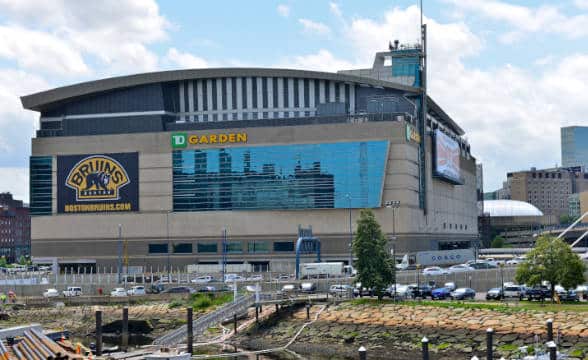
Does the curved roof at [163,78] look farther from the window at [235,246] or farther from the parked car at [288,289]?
the parked car at [288,289]

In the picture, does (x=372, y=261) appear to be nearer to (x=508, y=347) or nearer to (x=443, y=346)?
(x=443, y=346)

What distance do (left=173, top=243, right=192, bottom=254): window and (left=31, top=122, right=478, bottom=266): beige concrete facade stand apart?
2.04 feet

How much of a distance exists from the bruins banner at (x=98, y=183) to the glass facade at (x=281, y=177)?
24.0 ft

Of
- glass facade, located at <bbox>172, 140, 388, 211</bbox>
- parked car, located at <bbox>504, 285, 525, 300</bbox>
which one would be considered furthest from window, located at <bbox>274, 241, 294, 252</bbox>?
parked car, located at <bbox>504, 285, 525, 300</bbox>

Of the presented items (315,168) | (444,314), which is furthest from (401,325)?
(315,168)

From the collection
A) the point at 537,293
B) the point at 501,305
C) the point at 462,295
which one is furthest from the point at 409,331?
the point at 537,293

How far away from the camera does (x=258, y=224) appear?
14662 cm

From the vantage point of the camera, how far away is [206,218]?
488 feet

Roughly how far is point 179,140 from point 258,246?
2045cm

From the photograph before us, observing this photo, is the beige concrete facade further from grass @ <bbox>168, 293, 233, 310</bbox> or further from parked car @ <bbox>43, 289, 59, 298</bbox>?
grass @ <bbox>168, 293, 233, 310</bbox>

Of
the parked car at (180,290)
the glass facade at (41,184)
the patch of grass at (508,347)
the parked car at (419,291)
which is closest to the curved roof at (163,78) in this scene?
the glass facade at (41,184)

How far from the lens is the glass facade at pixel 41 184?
154m

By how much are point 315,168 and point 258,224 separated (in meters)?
12.5

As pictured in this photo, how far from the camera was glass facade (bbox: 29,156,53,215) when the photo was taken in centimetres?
15438
